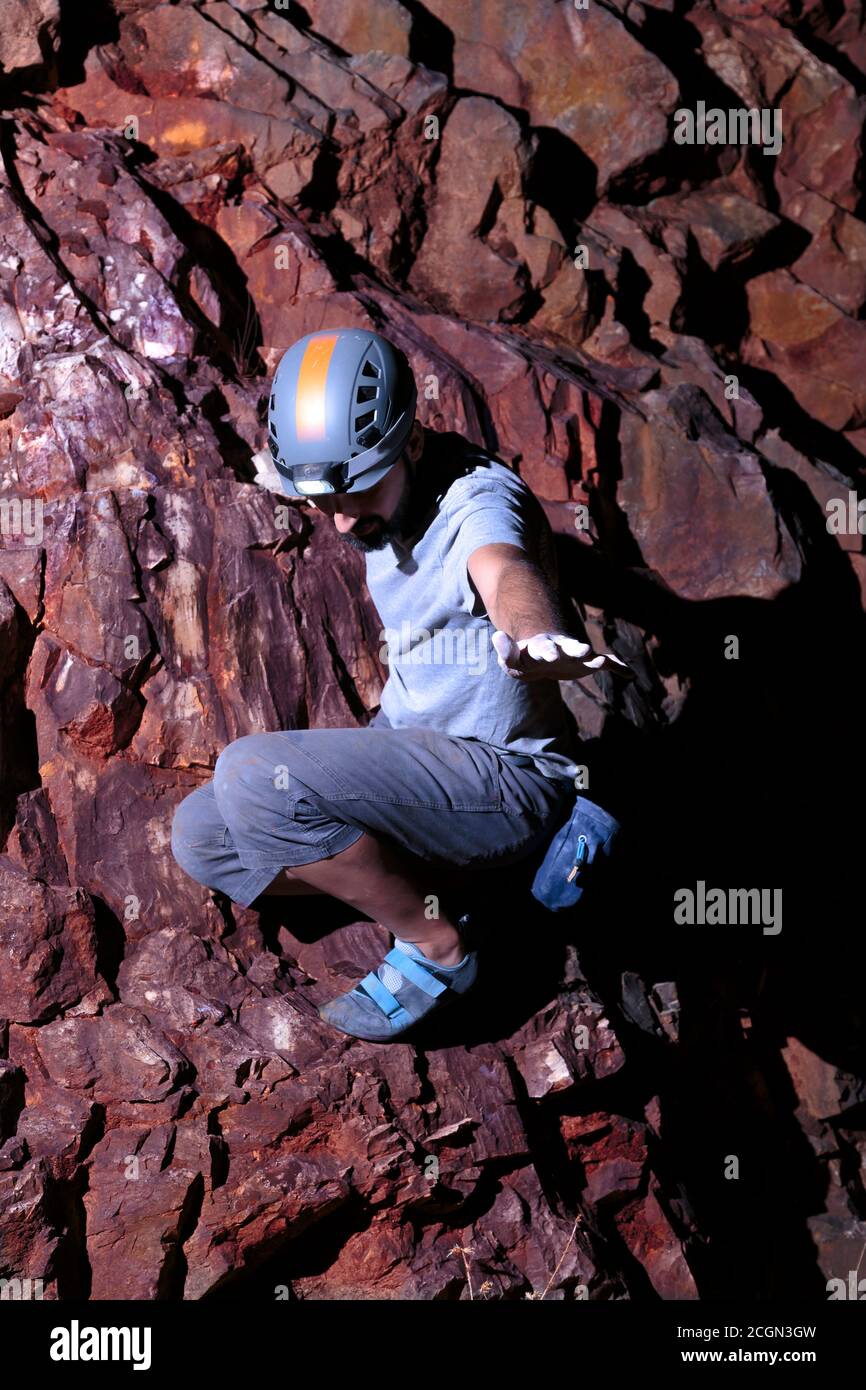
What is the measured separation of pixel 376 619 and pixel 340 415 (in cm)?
147

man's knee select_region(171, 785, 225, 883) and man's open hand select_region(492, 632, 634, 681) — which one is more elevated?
man's open hand select_region(492, 632, 634, 681)

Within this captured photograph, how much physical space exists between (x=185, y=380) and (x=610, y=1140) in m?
3.67

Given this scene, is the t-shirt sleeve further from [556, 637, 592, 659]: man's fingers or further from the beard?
[556, 637, 592, 659]: man's fingers

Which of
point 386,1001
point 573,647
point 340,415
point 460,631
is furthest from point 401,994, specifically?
point 340,415

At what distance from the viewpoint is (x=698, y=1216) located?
16.5 ft

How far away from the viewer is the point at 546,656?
3152 millimetres

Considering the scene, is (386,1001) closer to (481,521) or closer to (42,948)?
(42,948)

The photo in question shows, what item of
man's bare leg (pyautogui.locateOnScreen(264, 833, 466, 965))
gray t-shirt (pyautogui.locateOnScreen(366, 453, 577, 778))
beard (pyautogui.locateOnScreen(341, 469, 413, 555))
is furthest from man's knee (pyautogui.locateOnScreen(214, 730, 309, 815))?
beard (pyautogui.locateOnScreen(341, 469, 413, 555))

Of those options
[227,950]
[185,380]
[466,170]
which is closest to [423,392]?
[185,380]

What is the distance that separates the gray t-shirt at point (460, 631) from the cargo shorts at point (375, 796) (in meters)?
0.13

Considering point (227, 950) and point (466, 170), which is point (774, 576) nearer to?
point (466, 170)

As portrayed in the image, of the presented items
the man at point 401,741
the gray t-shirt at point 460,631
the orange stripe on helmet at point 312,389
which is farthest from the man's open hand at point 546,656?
the orange stripe on helmet at point 312,389

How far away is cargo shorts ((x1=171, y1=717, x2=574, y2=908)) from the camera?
393 centimetres

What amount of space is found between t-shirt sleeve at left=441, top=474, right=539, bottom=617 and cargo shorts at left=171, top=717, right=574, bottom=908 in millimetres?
524
